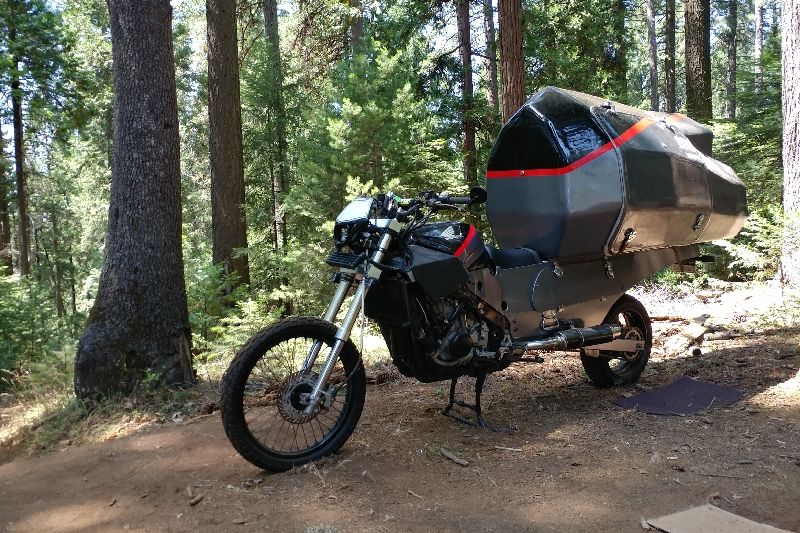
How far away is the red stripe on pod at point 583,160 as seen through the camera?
405 cm

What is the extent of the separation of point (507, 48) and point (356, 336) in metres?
4.62

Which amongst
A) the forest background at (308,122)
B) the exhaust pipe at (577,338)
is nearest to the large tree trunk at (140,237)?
the forest background at (308,122)

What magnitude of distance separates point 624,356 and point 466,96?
9284 millimetres

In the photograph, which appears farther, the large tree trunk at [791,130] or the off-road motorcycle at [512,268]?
the large tree trunk at [791,130]

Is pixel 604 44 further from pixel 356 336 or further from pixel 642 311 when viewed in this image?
pixel 642 311

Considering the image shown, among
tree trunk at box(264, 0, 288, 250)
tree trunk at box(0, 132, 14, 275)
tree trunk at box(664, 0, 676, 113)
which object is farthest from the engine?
tree trunk at box(664, 0, 676, 113)

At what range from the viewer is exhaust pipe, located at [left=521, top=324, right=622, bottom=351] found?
13.0 ft

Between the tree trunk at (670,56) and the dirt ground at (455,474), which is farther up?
the tree trunk at (670,56)

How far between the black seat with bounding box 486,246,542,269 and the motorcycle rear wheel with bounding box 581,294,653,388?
94 cm

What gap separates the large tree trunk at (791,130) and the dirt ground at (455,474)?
1.65m

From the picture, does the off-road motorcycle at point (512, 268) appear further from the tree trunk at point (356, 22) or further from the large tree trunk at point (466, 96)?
the tree trunk at point (356, 22)

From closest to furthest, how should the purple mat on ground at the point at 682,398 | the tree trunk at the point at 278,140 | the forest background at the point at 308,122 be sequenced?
the purple mat on ground at the point at 682,398 → the forest background at the point at 308,122 → the tree trunk at the point at 278,140

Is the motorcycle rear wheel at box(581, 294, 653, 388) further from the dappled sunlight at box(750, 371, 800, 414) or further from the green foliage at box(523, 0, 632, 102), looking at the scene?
the green foliage at box(523, 0, 632, 102)

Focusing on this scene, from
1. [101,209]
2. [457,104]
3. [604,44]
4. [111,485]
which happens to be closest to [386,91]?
[457,104]
